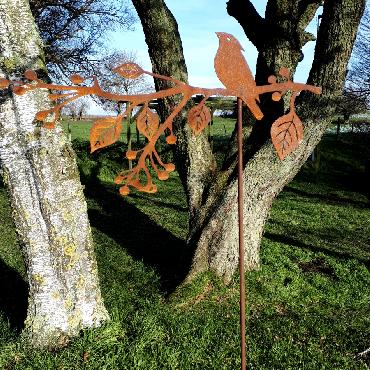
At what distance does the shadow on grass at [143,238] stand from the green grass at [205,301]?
23 millimetres

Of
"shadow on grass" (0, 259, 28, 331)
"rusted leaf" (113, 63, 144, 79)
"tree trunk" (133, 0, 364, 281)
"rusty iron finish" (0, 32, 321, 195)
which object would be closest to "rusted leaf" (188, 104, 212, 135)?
"rusty iron finish" (0, 32, 321, 195)

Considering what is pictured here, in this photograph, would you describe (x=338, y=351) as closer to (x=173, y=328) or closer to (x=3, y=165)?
(x=173, y=328)

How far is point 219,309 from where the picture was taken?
4871 mm

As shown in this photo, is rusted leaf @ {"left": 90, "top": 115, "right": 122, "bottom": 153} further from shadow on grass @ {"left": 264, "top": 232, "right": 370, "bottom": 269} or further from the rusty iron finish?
shadow on grass @ {"left": 264, "top": 232, "right": 370, "bottom": 269}

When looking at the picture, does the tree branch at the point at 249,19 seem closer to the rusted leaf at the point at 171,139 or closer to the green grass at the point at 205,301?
the green grass at the point at 205,301

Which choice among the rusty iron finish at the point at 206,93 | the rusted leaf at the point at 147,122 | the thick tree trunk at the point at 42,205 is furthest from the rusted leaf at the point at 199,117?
the thick tree trunk at the point at 42,205

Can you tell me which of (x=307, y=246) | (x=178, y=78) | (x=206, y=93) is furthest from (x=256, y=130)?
(x=206, y=93)

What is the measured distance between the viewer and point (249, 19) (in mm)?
5699

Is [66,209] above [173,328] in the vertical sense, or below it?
above

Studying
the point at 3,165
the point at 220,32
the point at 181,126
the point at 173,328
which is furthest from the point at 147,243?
the point at 220,32

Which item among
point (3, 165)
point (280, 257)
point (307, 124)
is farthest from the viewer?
point (280, 257)

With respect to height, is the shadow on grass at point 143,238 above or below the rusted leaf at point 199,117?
below

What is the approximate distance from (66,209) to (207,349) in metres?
1.81

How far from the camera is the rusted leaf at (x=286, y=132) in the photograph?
2.29 metres
